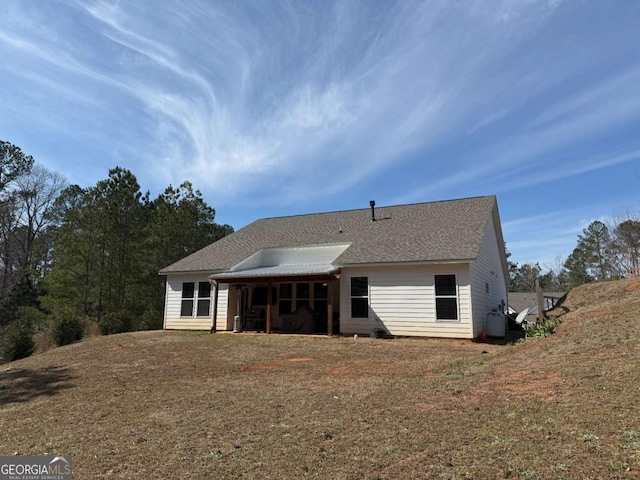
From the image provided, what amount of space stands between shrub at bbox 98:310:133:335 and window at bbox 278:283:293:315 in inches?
332

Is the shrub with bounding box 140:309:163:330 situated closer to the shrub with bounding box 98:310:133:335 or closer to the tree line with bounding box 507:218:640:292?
the shrub with bounding box 98:310:133:335

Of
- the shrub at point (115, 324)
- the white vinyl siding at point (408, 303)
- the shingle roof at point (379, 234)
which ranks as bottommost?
Answer: the shrub at point (115, 324)

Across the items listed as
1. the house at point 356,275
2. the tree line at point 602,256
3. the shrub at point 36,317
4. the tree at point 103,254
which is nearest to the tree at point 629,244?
the tree line at point 602,256

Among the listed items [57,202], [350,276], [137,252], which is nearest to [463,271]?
[350,276]

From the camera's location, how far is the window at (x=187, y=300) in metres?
18.0

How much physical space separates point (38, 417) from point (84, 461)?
2660mm

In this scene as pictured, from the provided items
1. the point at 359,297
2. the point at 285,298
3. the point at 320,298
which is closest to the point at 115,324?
the point at 285,298

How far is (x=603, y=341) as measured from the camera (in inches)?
265

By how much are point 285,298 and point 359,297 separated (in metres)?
4.36

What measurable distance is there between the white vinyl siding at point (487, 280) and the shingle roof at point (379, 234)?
936 millimetres

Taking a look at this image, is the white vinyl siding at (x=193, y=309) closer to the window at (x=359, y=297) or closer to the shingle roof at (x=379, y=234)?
the shingle roof at (x=379, y=234)

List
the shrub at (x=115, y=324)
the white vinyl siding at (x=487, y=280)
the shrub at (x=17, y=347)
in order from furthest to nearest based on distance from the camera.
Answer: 1. the shrub at (x=115, y=324)
2. the shrub at (x=17, y=347)
3. the white vinyl siding at (x=487, y=280)

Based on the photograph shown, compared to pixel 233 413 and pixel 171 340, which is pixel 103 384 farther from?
pixel 171 340

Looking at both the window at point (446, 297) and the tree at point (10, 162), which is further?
the tree at point (10, 162)
